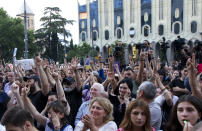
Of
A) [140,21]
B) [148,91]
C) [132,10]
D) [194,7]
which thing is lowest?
[148,91]

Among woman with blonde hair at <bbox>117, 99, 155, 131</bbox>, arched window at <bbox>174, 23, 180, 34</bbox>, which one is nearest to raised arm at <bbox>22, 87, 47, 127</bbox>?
woman with blonde hair at <bbox>117, 99, 155, 131</bbox>

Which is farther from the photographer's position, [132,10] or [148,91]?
[132,10]

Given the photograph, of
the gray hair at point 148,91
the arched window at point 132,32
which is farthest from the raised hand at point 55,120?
the arched window at point 132,32

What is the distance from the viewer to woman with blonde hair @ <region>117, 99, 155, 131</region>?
3.15m

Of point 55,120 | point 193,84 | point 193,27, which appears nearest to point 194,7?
point 193,27

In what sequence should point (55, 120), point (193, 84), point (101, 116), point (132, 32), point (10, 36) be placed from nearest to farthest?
point (55, 120), point (101, 116), point (193, 84), point (10, 36), point (132, 32)

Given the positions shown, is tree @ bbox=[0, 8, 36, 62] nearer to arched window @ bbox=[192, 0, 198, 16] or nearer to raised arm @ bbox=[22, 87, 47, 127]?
arched window @ bbox=[192, 0, 198, 16]

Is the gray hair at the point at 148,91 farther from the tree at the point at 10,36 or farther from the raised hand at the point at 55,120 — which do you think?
the tree at the point at 10,36

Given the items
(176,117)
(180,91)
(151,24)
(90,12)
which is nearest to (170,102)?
(180,91)

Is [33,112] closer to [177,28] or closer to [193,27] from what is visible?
[193,27]

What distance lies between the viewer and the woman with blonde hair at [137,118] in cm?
315

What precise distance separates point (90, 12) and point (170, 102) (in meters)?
55.4

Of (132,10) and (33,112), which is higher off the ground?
(132,10)

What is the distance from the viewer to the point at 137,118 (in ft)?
10.3
